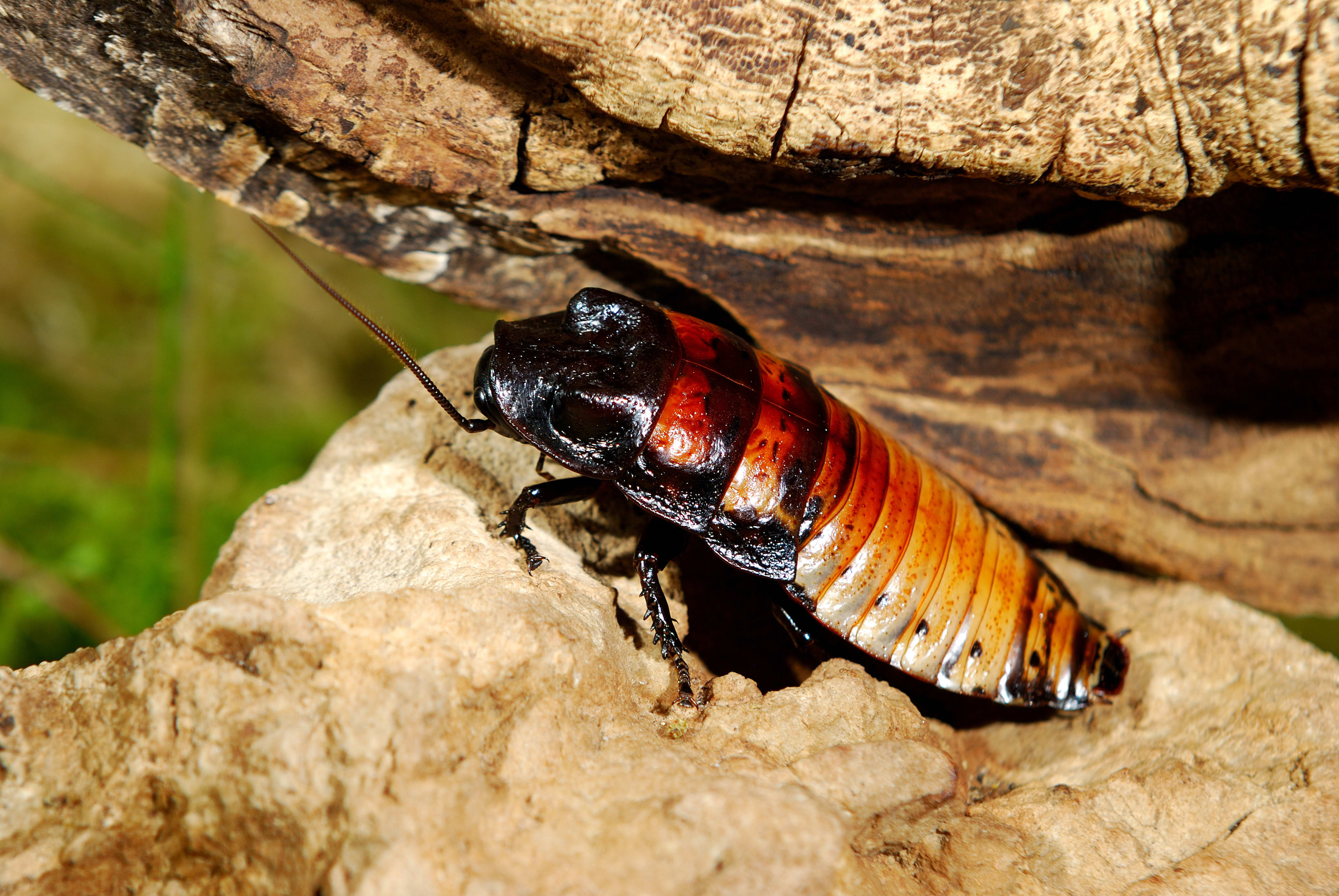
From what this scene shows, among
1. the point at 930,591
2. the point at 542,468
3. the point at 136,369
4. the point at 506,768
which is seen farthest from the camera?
the point at 136,369

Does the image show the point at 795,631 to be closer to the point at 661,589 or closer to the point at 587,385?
the point at 661,589

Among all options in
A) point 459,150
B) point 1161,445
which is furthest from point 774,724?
point 1161,445

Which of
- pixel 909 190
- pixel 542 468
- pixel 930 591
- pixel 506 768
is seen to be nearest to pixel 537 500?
pixel 542 468

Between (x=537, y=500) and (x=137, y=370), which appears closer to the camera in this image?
(x=537, y=500)

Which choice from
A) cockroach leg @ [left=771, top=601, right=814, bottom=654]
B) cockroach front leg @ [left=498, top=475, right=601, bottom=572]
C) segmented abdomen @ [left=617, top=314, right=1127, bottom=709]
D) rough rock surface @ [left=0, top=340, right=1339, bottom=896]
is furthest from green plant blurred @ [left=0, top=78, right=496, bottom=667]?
cockroach leg @ [left=771, top=601, right=814, bottom=654]

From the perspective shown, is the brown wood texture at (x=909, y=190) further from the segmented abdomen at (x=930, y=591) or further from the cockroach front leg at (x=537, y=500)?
the cockroach front leg at (x=537, y=500)

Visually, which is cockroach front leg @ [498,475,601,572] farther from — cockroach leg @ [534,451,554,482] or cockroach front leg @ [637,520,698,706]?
cockroach front leg @ [637,520,698,706]

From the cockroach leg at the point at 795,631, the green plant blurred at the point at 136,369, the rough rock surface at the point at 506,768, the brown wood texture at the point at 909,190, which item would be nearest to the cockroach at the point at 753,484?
the cockroach leg at the point at 795,631

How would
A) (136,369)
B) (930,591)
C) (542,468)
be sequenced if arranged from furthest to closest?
(136,369) → (542,468) → (930,591)
